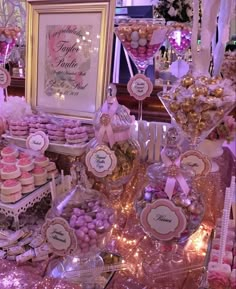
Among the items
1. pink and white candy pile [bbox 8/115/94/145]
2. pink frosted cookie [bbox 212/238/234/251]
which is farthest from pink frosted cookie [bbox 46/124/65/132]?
pink frosted cookie [bbox 212/238/234/251]

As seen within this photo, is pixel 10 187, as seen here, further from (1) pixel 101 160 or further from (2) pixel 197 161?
(2) pixel 197 161

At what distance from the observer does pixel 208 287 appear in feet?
2.25

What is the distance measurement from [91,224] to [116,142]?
0.36m

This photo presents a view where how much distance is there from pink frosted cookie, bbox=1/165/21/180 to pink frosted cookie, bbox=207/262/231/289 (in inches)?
22.7

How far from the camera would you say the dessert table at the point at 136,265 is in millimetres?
769

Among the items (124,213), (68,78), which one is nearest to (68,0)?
(68,78)

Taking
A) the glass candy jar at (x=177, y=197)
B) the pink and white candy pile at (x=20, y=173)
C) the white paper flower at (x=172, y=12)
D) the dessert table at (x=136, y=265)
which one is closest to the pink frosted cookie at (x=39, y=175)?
the pink and white candy pile at (x=20, y=173)

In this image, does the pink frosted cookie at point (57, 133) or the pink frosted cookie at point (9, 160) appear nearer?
the pink frosted cookie at point (9, 160)

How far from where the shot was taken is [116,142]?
107 cm

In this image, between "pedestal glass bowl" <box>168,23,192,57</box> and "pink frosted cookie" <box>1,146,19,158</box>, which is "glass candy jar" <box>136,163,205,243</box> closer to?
"pink frosted cookie" <box>1,146,19,158</box>

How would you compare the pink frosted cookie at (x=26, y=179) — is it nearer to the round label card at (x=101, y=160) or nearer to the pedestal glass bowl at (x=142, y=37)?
the round label card at (x=101, y=160)

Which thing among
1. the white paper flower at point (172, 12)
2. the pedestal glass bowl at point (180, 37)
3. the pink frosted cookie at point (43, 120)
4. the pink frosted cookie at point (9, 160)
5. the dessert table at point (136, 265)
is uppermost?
the white paper flower at point (172, 12)

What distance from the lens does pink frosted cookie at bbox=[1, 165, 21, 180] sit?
0.98m

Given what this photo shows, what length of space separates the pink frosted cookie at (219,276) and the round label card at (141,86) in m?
0.65
